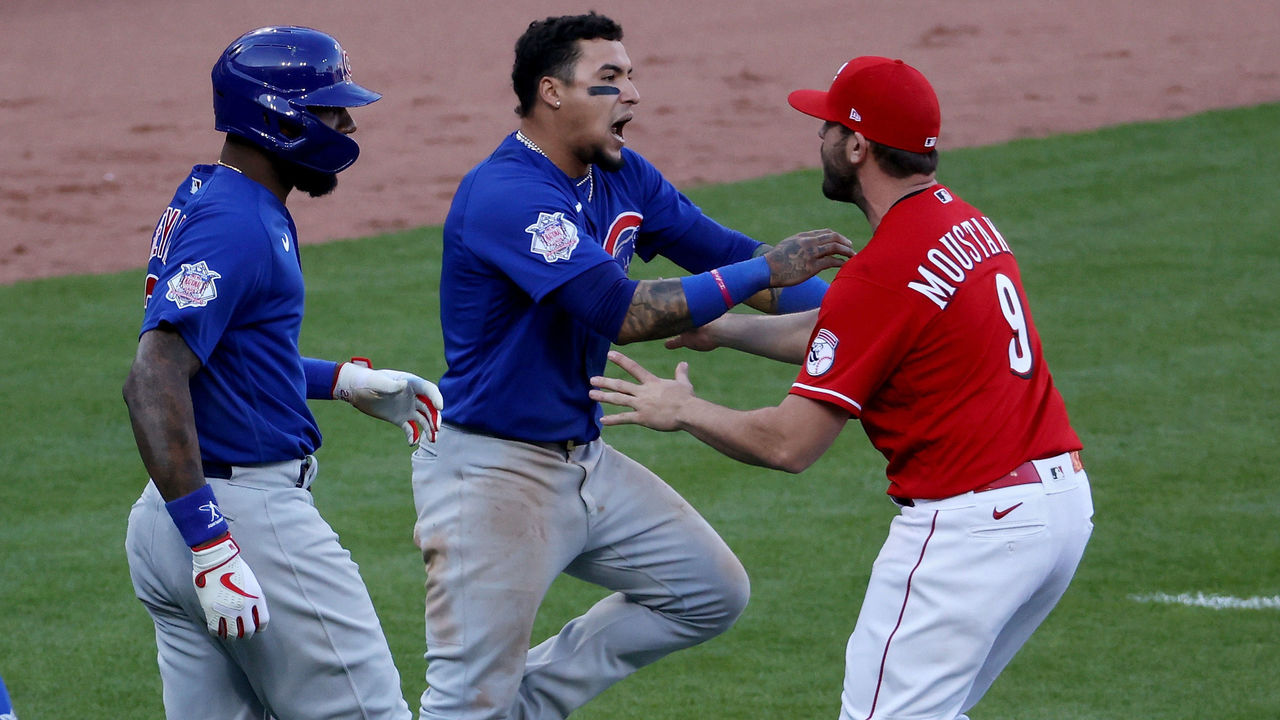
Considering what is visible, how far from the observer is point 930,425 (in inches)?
162

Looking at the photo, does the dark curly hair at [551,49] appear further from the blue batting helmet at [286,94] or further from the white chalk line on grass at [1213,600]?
the white chalk line on grass at [1213,600]

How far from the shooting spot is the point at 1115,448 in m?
8.48

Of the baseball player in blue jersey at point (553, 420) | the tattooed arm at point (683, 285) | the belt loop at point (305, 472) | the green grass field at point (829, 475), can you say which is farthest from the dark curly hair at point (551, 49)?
the green grass field at point (829, 475)

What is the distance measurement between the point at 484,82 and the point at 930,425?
15.2 meters

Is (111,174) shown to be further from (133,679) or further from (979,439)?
(979,439)

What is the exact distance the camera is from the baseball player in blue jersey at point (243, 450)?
3891 millimetres

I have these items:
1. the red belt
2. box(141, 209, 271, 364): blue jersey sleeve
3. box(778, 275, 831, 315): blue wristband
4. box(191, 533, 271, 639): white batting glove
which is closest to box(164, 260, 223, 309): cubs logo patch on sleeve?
box(141, 209, 271, 364): blue jersey sleeve

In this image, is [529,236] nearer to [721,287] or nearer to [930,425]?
[721,287]

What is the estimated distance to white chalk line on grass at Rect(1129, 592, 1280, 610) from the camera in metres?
6.51

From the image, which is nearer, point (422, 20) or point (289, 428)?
point (289, 428)

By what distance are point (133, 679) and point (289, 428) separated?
2.34 m

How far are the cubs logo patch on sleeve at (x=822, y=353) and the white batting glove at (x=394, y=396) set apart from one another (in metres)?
1.32

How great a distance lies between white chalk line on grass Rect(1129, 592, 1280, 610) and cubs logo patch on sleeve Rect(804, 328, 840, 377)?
10.4 ft

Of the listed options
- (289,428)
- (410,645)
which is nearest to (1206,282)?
(410,645)
